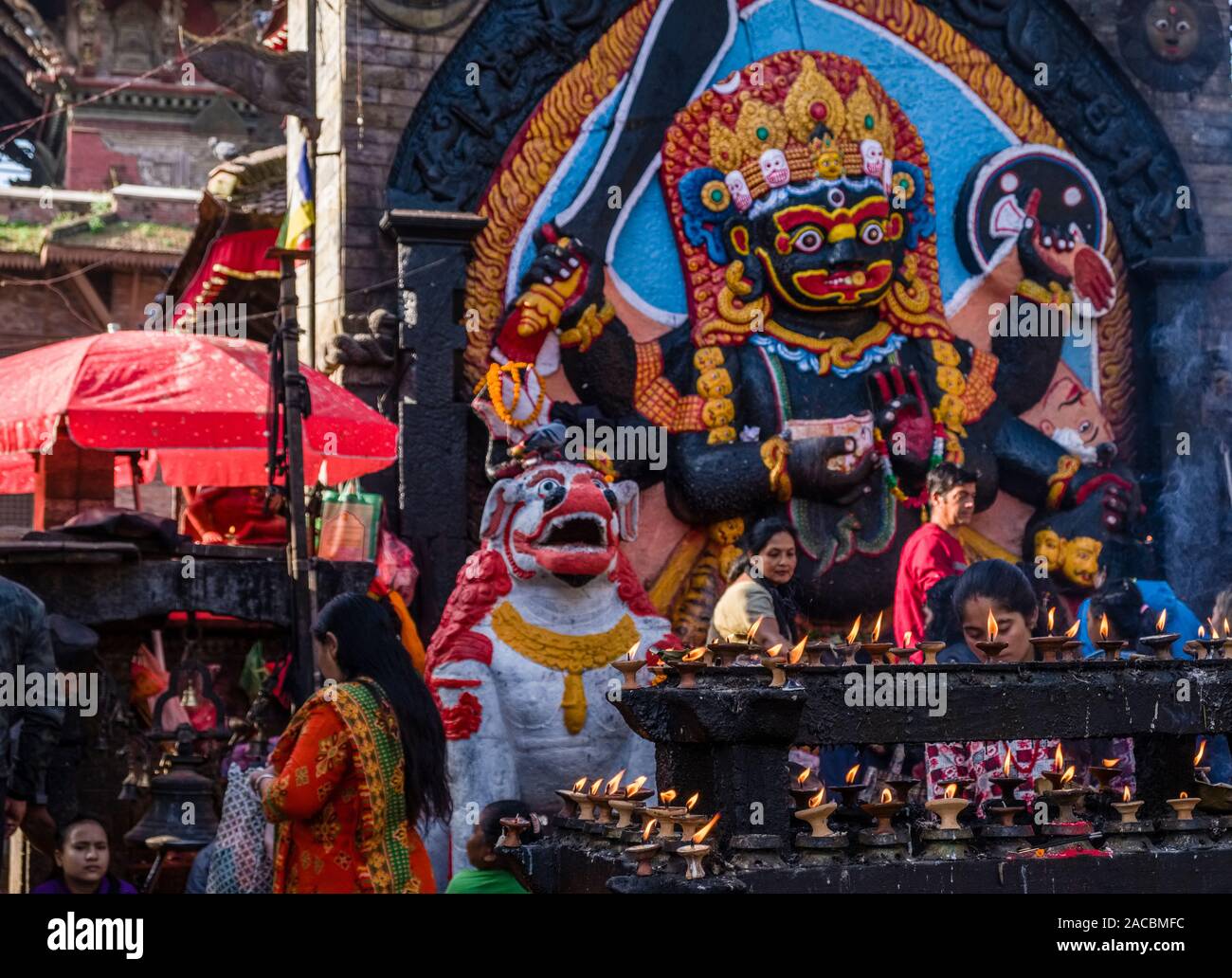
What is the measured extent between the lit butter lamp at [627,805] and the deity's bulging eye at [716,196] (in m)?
6.20

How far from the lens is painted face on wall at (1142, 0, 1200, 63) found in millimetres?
12805

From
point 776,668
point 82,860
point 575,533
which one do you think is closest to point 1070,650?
point 776,668

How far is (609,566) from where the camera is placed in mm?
8742

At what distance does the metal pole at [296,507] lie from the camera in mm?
8609

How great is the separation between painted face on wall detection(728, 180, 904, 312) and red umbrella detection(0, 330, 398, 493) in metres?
2.60

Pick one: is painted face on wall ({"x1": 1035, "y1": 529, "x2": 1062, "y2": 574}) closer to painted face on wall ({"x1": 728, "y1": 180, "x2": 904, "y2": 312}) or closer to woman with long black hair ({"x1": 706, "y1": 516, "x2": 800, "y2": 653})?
painted face on wall ({"x1": 728, "y1": 180, "x2": 904, "y2": 312})

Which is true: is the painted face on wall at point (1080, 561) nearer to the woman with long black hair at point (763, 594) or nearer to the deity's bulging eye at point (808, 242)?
the deity's bulging eye at point (808, 242)

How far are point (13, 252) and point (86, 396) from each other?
11.1 metres

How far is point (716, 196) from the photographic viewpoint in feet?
38.0

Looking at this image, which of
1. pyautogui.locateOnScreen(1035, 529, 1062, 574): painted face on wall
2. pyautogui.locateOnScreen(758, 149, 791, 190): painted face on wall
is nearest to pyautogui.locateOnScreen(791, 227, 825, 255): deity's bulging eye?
pyautogui.locateOnScreen(758, 149, 791, 190): painted face on wall

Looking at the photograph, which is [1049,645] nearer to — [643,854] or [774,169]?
[643,854]

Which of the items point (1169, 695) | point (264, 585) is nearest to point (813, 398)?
point (264, 585)

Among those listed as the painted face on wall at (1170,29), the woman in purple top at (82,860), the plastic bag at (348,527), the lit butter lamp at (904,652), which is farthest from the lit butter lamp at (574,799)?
the painted face on wall at (1170,29)

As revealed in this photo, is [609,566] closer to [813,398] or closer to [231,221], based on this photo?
[813,398]
